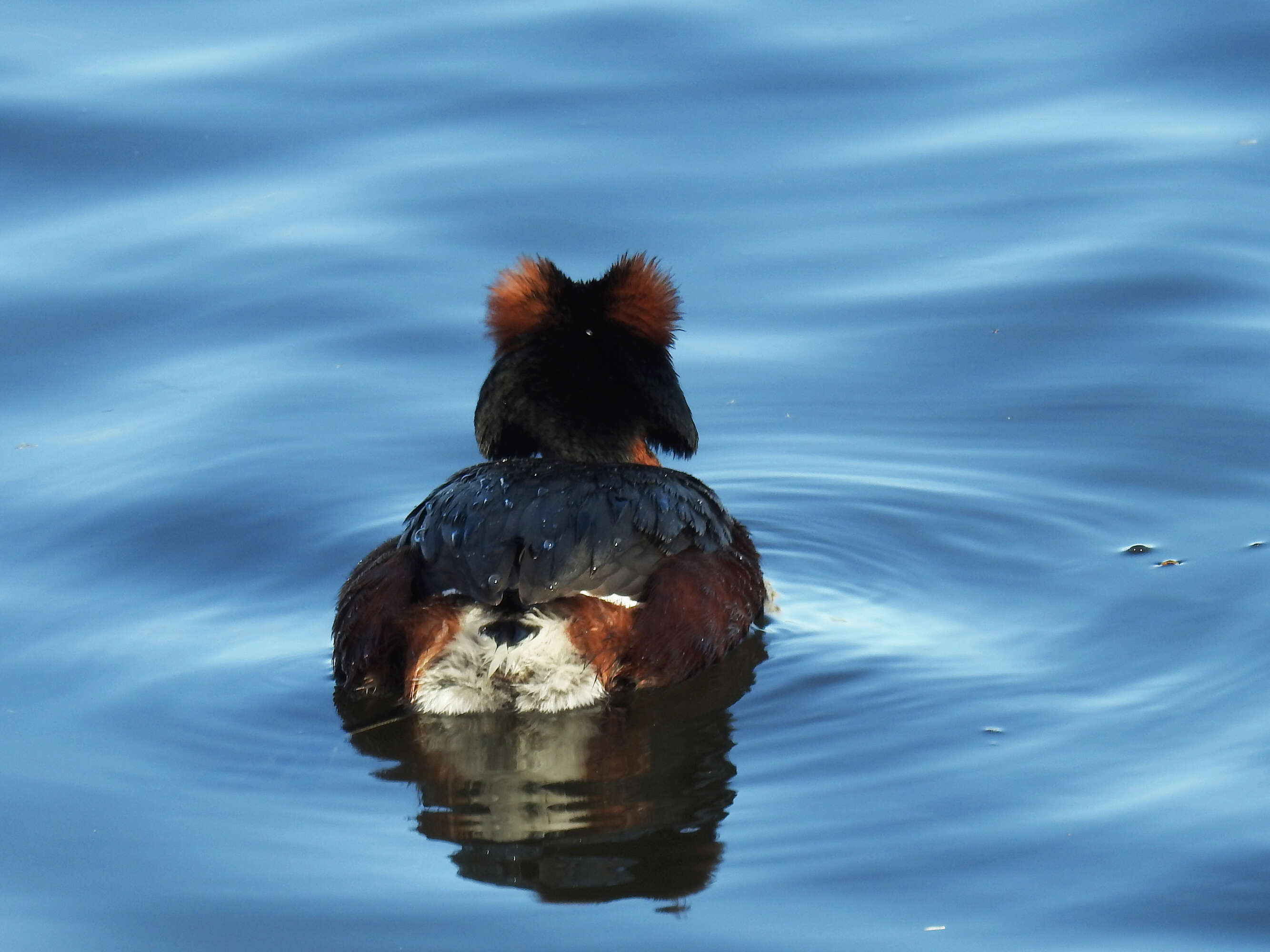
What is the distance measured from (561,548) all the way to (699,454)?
2663 millimetres

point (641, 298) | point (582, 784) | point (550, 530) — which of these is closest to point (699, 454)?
point (641, 298)

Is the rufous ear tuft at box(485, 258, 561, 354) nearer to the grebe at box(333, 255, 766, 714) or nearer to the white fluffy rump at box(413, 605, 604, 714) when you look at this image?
the grebe at box(333, 255, 766, 714)

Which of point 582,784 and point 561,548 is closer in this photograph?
point 582,784

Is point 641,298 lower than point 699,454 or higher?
lower

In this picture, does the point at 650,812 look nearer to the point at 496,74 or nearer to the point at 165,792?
the point at 165,792

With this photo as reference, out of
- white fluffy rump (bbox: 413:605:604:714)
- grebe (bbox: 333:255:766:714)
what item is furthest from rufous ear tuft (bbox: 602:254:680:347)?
white fluffy rump (bbox: 413:605:604:714)

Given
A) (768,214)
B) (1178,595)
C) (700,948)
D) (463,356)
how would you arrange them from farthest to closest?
(768,214) → (463,356) → (1178,595) → (700,948)

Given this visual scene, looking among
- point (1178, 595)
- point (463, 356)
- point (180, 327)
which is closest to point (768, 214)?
point (463, 356)

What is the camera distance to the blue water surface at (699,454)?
6.02m

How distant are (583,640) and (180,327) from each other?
15.2 ft

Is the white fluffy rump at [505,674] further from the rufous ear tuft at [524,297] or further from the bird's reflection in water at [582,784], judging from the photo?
the rufous ear tuft at [524,297]

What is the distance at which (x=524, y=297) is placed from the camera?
8.30 m

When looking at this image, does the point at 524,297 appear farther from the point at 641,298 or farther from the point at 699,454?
the point at 699,454

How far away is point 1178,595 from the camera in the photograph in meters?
7.97
